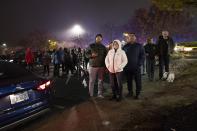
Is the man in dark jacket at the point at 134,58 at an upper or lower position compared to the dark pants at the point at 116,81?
upper

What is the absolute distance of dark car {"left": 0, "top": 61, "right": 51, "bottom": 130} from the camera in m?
6.47

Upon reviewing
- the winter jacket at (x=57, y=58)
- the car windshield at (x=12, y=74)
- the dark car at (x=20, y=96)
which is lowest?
the dark car at (x=20, y=96)

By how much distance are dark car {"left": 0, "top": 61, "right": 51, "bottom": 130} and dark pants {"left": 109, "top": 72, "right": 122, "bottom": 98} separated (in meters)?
2.66

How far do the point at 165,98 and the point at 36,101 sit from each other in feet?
13.8

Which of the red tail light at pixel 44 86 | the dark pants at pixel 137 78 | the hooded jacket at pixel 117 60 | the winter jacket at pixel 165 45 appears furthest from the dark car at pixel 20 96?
the winter jacket at pixel 165 45

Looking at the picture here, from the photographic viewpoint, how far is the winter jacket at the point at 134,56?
9.86 metres

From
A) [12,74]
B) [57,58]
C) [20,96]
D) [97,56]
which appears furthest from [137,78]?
Result: [57,58]

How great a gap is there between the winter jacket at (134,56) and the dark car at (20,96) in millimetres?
3014

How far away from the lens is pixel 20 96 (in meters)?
6.71

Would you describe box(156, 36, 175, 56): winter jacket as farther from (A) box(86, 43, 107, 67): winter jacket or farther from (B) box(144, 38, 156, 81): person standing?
(A) box(86, 43, 107, 67): winter jacket

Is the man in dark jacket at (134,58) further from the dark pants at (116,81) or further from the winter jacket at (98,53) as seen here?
the winter jacket at (98,53)

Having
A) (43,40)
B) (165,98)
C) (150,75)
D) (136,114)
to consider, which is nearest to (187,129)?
(136,114)

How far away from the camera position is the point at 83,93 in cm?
1205

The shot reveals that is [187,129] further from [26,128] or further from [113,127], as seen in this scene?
[26,128]
